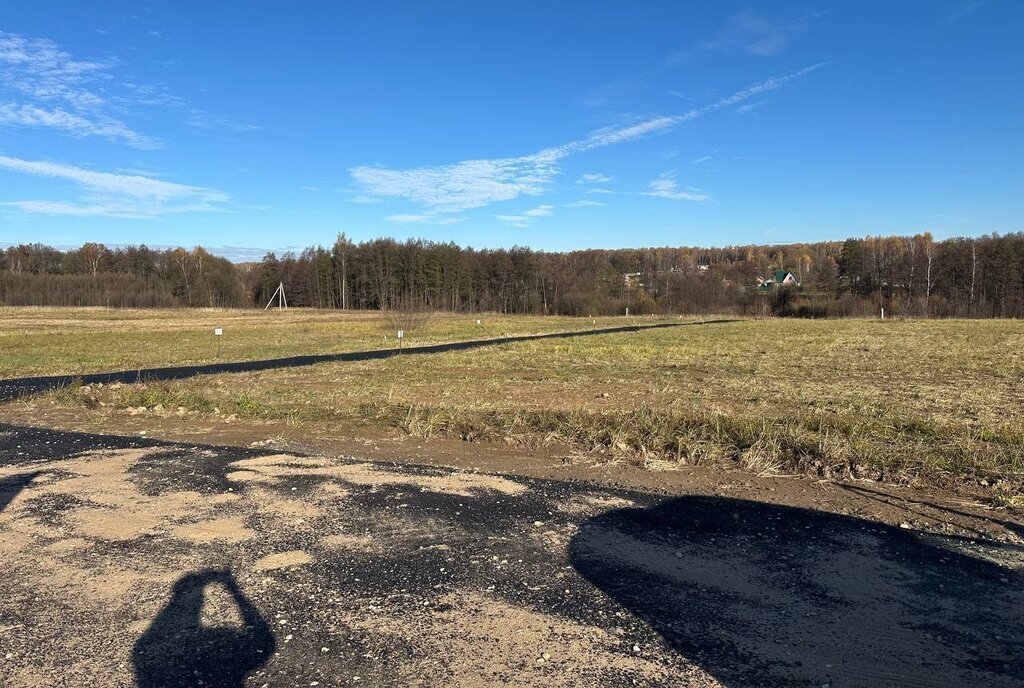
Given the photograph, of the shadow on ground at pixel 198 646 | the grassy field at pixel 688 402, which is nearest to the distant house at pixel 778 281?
the grassy field at pixel 688 402

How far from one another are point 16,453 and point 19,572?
5017 mm

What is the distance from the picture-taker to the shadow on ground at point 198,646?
332 cm

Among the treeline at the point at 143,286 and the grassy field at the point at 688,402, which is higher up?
the treeline at the point at 143,286

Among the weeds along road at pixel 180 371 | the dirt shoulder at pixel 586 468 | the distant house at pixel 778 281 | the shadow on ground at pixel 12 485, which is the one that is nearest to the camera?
the dirt shoulder at pixel 586 468

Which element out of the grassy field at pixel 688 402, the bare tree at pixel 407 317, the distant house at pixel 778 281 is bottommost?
the grassy field at pixel 688 402

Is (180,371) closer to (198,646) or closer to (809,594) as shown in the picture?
(198,646)

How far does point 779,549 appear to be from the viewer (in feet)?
16.9

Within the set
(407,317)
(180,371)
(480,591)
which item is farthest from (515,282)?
(480,591)

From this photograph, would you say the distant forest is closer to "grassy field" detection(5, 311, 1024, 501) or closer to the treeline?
the treeline

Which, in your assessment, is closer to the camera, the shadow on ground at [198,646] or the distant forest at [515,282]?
the shadow on ground at [198,646]

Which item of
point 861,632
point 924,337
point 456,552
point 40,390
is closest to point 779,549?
point 861,632

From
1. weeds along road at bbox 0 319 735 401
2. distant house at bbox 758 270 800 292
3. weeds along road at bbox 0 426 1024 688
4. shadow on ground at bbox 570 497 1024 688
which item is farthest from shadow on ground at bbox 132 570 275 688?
distant house at bbox 758 270 800 292

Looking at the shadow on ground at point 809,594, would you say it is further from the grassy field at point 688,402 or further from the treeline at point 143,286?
the treeline at point 143,286

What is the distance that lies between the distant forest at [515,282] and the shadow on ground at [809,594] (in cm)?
8273
